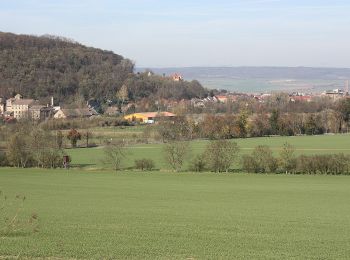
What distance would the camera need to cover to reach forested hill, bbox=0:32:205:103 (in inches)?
5925

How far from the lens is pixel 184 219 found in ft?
65.4

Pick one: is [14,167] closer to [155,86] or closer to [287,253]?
[287,253]

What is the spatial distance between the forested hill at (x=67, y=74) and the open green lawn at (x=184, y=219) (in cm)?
11301

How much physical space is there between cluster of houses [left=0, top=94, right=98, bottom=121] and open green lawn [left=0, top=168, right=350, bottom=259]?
80.2m

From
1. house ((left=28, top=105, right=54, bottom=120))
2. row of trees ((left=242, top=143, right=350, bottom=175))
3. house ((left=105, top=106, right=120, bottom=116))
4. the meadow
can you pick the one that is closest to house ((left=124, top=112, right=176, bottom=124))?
house ((left=105, top=106, right=120, bottom=116))

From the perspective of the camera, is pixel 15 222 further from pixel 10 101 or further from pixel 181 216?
pixel 10 101

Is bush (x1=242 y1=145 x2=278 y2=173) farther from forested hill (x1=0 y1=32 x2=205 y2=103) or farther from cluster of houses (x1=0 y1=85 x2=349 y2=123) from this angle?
forested hill (x1=0 y1=32 x2=205 y2=103)

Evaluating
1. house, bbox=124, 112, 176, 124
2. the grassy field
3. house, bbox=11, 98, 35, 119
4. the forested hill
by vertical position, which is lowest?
the grassy field

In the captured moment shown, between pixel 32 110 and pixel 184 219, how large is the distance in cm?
11377

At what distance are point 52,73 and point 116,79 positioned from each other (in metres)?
22.5

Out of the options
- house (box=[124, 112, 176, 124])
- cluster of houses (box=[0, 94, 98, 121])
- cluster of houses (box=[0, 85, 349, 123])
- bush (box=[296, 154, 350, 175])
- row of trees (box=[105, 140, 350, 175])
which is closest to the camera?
bush (box=[296, 154, 350, 175])

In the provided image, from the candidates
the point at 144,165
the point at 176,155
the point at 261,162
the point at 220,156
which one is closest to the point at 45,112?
the point at 144,165

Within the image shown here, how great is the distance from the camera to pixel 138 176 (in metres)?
46.3

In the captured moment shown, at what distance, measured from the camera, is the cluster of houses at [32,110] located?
120938 mm
